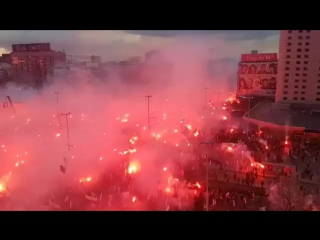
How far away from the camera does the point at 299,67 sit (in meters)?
15.3

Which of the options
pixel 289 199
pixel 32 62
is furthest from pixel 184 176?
pixel 32 62

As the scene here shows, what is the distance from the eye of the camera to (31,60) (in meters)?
14.6

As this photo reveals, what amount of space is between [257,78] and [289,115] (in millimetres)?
6328

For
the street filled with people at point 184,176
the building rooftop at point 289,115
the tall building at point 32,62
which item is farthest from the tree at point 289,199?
the tall building at point 32,62

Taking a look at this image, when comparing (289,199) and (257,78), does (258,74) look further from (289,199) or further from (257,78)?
(289,199)

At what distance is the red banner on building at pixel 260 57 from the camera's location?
704 inches

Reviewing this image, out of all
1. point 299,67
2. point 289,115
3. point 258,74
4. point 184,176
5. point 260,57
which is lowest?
point 184,176

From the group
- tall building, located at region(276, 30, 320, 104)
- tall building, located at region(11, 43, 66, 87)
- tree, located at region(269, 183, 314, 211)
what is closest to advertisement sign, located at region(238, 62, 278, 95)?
tall building, located at region(276, 30, 320, 104)

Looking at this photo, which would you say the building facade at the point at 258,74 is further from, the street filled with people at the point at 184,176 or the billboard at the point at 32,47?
the billboard at the point at 32,47

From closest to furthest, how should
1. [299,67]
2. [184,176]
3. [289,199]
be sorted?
[289,199]
[184,176]
[299,67]

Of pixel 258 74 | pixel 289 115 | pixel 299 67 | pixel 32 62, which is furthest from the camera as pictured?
pixel 258 74

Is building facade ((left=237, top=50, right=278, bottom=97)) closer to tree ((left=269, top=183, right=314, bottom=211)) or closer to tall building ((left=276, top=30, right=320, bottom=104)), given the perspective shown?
tall building ((left=276, top=30, right=320, bottom=104))

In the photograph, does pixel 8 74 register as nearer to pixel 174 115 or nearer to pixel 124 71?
pixel 124 71

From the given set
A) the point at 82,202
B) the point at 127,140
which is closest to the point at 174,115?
the point at 127,140
